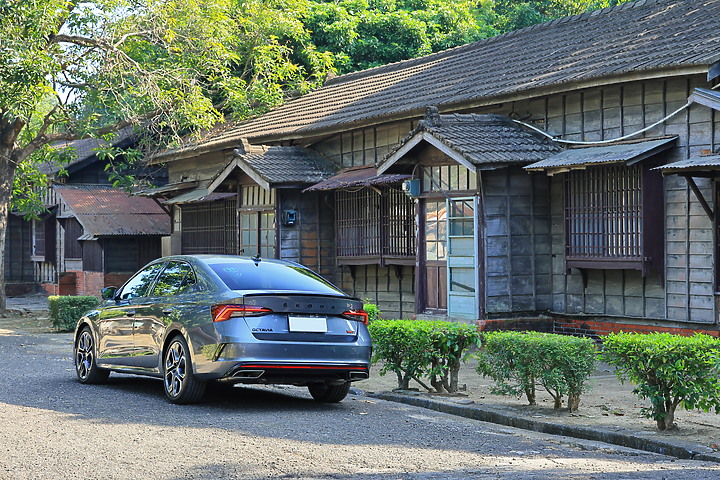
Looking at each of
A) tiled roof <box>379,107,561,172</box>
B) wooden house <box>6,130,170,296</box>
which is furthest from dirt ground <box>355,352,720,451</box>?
wooden house <box>6,130,170,296</box>

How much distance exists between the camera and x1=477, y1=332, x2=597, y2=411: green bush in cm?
930

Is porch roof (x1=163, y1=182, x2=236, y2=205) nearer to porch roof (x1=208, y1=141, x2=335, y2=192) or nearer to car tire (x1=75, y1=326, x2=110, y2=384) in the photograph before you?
porch roof (x1=208, y1=141, x2=335, y2=192)

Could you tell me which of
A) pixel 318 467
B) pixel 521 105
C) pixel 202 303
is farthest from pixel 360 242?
pixel 318 467

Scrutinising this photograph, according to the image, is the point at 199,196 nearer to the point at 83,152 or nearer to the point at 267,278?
the point at 83,152

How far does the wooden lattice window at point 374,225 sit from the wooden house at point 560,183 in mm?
38

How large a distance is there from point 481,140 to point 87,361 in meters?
6.56

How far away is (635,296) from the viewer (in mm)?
14305

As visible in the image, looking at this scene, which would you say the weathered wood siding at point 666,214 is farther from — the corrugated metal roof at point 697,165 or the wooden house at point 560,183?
the corrugated metal roof at point 697,165

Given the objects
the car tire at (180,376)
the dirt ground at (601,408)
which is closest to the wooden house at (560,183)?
the dirt ground at (601,408)

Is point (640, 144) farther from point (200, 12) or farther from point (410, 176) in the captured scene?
point (200, 12)

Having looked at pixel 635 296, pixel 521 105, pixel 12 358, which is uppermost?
pixel 521 105

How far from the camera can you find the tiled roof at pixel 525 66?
14031 millimetres

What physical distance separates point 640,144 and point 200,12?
13.0 metres

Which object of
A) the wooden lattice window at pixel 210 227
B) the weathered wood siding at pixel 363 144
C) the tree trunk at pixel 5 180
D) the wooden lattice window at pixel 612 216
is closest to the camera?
the wooden lattice window at pixel 612 216
